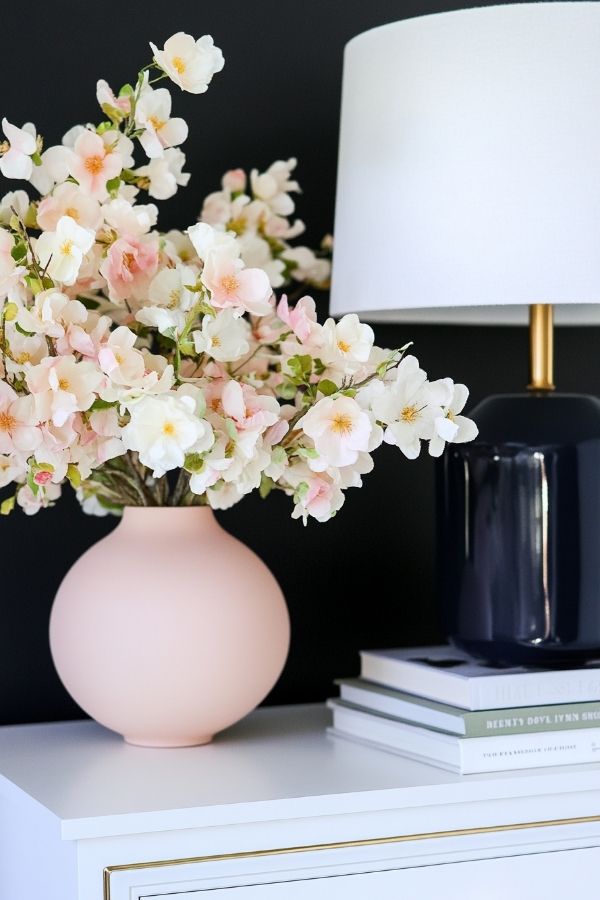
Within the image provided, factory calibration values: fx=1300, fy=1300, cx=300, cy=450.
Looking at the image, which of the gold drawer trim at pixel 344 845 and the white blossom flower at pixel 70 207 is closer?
the gold drawer trim at pixel 344 845

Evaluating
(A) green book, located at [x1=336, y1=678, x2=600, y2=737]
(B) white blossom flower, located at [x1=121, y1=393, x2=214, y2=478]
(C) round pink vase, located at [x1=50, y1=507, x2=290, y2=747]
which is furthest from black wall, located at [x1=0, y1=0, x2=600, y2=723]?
(B) white blossom flower, located at [x1=121, y1=393, x2=214, y2=478]

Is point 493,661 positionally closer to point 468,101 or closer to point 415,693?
point 415,693

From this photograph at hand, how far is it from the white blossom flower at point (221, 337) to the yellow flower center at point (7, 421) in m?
0.17

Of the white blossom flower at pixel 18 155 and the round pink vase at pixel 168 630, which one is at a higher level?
the white blossom flower at pixel 18 155

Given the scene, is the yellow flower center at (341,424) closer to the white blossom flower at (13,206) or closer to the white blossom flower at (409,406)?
the white blossom flower at (409,406)

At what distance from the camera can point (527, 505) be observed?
1.30 metres

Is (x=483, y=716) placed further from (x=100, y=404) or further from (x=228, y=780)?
(x=100, y=404)

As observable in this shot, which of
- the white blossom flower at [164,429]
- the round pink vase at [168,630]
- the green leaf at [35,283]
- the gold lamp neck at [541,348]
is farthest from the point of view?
the gold lamp neck at [541,348]

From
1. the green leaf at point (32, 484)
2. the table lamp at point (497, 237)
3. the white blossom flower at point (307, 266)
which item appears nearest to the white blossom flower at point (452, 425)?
the table lamp at point (497, 237)

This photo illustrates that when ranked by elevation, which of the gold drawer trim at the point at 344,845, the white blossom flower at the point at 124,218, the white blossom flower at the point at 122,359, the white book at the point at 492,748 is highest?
the white blossom flower at the point at 124,218

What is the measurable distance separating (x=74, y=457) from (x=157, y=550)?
18cm

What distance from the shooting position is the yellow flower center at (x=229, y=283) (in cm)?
109

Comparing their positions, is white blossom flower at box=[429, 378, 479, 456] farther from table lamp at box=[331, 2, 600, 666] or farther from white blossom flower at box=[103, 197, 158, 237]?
white blossom flower at box=[103, 197, 158, 237]

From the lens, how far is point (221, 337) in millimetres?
1117
